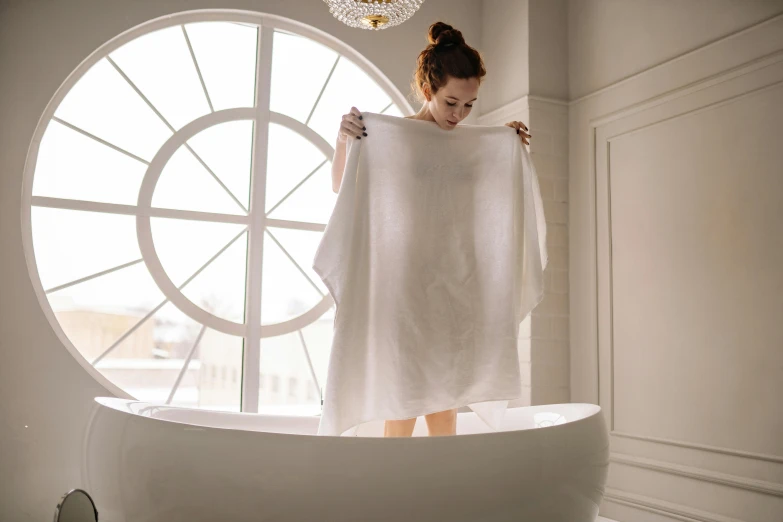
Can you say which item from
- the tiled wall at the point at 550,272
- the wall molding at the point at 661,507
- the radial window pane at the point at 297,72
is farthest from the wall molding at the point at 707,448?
the radial window pane at the point at 297,72

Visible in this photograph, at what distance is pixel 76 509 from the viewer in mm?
1464

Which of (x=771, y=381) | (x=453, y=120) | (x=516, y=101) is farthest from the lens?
(x=516, y=101)

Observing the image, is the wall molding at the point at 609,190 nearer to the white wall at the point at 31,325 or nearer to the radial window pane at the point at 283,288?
the radial window pane at the point at 283,288

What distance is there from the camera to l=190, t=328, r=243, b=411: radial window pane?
307 cm

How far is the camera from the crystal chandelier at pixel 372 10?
2193mm

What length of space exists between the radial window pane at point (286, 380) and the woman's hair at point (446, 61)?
5.40 ft

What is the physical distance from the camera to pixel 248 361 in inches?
122

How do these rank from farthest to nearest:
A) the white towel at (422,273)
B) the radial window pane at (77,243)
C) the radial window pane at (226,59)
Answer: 1. the radial window pane at (226,59)
2. the radial window pane at (77,243)
3. the white towel at (422,273)

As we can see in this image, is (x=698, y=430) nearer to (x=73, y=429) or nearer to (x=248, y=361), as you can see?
(x=248, y=361)

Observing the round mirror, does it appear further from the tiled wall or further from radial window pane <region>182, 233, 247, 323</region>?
the tiled wall

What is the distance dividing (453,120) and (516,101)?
1649 millimetres

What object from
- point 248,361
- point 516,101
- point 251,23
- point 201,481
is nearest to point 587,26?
point 516,101

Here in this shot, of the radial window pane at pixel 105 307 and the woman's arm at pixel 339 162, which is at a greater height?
the woman's arm at pixel 339 162

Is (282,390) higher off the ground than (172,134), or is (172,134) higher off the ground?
(172,134)
